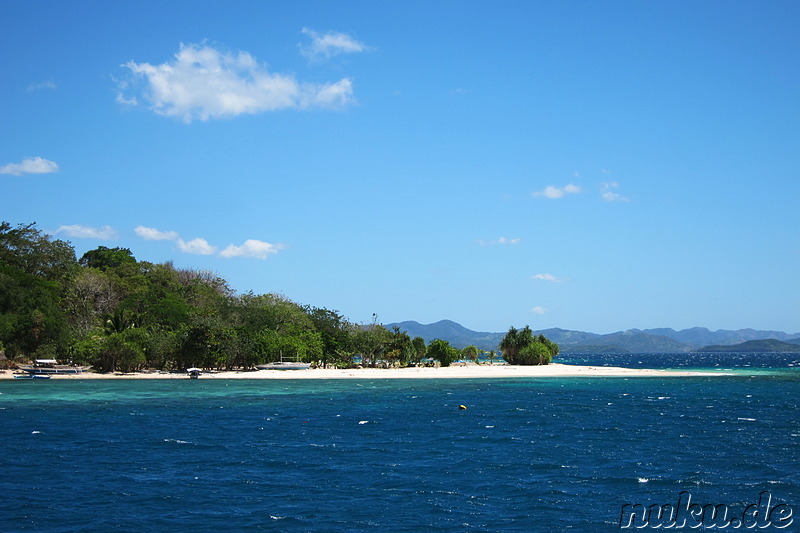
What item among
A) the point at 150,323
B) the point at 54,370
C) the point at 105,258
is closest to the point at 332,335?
the point at 150,323

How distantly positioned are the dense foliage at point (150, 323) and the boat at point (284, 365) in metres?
0.90

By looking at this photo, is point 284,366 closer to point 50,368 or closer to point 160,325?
point 160,325

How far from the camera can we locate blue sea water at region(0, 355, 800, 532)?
20.3 m

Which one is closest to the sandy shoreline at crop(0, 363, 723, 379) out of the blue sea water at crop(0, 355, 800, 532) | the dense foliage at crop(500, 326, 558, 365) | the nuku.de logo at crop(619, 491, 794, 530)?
the dense foliage at crop(500, 326, 558, 365)

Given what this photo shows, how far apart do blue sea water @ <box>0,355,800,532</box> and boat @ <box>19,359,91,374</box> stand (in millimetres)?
18722

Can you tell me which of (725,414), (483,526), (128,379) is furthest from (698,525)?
(128,379)

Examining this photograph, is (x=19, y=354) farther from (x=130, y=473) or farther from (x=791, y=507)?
(x=791, y=507)

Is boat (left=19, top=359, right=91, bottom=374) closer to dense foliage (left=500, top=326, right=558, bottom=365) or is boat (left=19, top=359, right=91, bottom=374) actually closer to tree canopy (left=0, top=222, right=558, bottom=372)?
tree canopy (left=0, top=222, right=558, bottom=372)

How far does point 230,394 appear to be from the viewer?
59250mm

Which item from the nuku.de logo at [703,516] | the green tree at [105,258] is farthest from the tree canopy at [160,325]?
the nuku.de logo at [703,516]

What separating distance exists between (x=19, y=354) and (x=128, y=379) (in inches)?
649

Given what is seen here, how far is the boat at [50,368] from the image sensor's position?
7331cm

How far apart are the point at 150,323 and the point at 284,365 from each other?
18.5 metres

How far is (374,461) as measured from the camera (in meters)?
28.7
